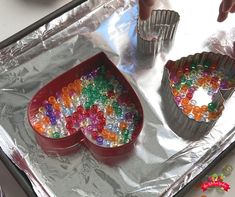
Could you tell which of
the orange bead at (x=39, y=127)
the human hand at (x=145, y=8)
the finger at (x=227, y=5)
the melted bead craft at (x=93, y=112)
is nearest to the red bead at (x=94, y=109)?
the melted bead craft at (x=93, y=112)

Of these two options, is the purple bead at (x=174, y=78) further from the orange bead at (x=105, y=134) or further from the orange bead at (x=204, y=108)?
the orange bead at (x=105, y=134)

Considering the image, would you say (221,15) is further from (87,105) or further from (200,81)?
(87,105)

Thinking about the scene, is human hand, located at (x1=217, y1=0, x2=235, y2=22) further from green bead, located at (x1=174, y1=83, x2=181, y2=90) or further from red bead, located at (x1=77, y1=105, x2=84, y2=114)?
red bead, located at (x1=77, y1=105, x2=84, y2=114)

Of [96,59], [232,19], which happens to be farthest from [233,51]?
[96,59]

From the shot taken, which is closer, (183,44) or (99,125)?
(99,125)

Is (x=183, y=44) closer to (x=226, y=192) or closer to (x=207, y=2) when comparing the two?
(x=207, y=2)

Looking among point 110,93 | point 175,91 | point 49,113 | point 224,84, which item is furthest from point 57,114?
point 224,84
